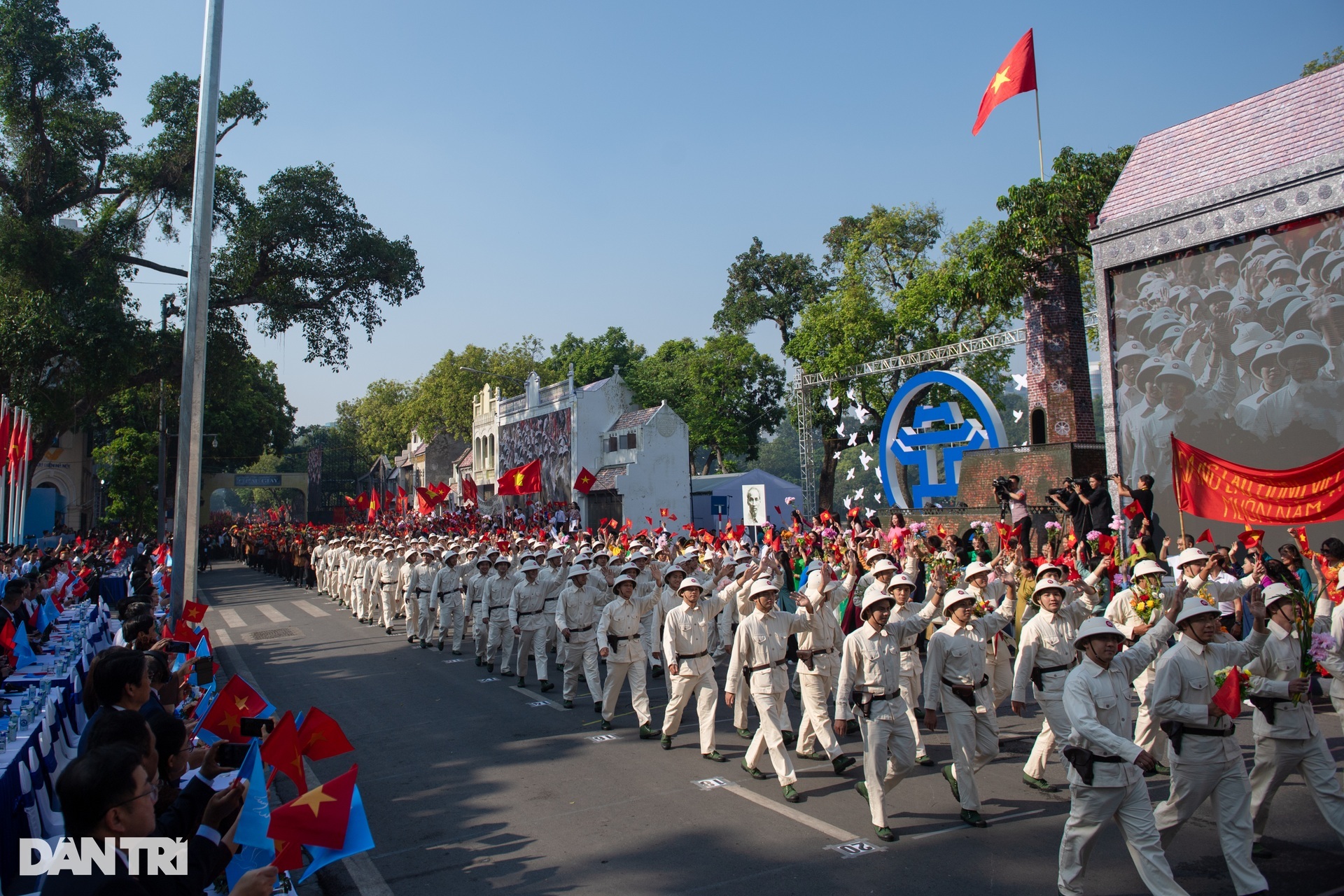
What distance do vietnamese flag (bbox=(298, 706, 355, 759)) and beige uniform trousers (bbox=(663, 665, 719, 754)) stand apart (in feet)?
14.1

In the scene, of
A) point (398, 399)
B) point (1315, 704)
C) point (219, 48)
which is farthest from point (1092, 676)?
point (398, 399)

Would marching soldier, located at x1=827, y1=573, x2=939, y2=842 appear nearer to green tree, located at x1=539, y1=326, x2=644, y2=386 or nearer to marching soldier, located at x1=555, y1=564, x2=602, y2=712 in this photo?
marching soldier, located at x1=555, y1=564, x2=602, y2=712

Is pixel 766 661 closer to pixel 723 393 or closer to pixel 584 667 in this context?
pixel 584 667

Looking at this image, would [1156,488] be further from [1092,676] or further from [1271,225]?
[1092,676]

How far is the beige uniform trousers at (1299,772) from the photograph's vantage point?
5781mm

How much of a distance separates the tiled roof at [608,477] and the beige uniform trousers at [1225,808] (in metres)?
34.8

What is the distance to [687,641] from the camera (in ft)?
30.4

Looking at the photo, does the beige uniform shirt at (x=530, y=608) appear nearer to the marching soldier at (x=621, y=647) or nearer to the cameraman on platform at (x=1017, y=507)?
the marching soldier at (x=621, y=647)

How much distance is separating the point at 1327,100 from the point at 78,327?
83.2 ft

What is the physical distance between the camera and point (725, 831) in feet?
22.2

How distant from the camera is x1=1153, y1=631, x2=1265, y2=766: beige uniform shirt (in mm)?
5574

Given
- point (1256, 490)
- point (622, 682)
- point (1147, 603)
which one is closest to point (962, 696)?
point (1147, 603)

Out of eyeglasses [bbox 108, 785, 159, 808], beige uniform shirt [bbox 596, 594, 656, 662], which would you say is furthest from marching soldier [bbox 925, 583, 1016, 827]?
eyeglasses [bbox 108, 785, 159, 808]

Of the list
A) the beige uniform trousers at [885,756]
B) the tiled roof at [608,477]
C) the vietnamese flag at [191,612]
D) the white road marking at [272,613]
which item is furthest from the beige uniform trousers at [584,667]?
the tiled roof at [608,477]
